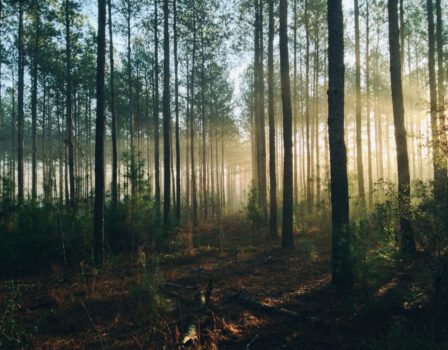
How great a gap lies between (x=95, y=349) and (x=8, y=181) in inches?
293

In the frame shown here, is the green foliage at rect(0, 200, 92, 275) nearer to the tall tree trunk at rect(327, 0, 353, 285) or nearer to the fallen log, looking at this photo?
the fallen log

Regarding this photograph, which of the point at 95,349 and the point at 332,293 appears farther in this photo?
the point at 332,293

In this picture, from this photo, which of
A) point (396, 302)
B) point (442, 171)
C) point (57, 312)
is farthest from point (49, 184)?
point (442, 171)

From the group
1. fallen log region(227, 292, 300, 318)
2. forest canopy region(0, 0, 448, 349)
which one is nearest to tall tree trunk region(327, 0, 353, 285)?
forest canopy region(0, 0, 448, 349)

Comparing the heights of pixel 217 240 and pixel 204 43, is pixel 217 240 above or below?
below

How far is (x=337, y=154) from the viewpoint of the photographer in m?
6.58

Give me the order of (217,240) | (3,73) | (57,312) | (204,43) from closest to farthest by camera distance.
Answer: (57,312) < (217,240) < (204,43) < (3,73)

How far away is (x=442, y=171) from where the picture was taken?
9.44m

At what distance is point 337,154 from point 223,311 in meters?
4.04

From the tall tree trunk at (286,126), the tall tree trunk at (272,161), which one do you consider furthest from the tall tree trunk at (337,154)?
the tall tree trunk at (272,161)

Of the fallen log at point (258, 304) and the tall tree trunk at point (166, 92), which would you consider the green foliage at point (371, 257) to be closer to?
the fallen log at point (258, 304)

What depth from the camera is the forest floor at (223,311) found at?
4.26 m

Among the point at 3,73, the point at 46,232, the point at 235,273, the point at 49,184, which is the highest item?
the point at 3,73

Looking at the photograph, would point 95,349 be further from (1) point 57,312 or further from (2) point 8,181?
(2) point 8,181
